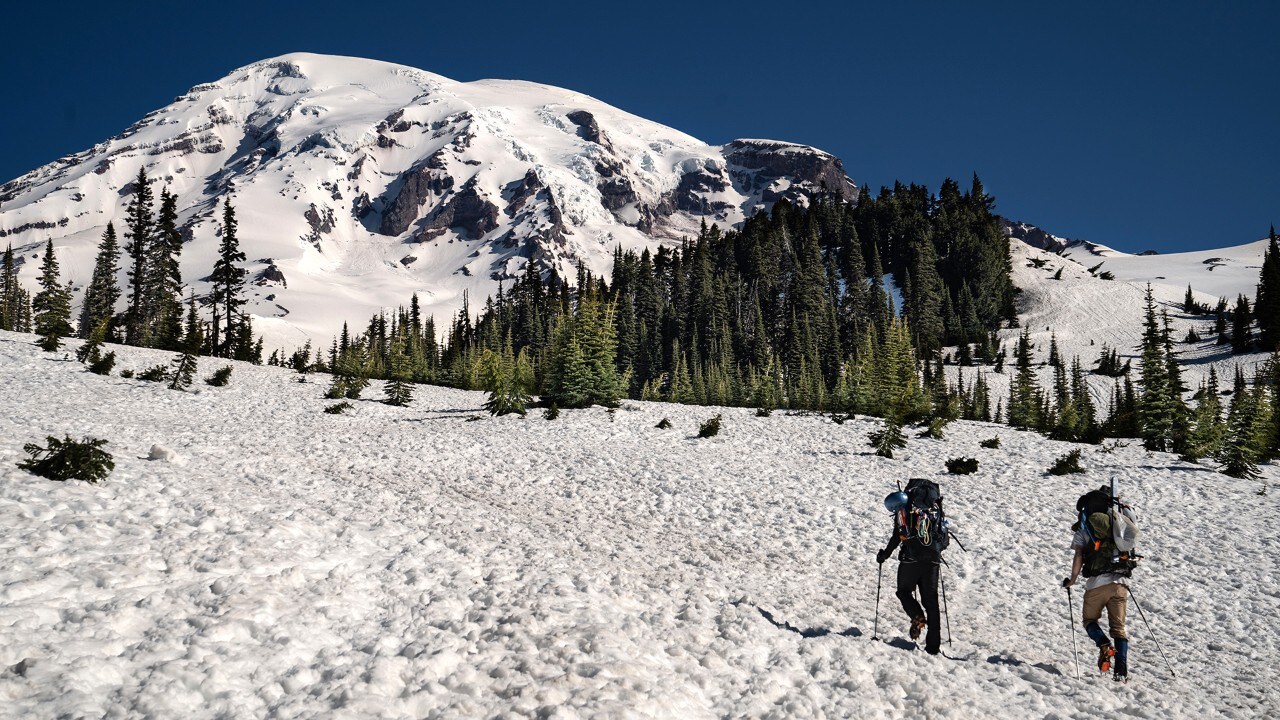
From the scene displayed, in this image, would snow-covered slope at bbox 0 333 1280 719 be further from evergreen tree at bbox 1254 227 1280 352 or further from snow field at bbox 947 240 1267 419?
evergreen tree at bbox 1254 227 1280 352

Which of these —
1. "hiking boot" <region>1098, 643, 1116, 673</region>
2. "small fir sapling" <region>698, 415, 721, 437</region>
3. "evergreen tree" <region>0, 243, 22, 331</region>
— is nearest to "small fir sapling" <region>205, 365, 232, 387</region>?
"small fir sapling" <region>698, 415, 721, 437</region>

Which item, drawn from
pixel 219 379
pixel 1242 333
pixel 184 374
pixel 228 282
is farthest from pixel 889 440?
pixel 1242 333

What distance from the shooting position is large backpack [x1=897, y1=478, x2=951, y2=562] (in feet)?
27.5

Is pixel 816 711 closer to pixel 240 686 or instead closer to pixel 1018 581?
pixel 240 686

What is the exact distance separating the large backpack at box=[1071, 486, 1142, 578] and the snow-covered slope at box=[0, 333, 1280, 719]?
1351 mm

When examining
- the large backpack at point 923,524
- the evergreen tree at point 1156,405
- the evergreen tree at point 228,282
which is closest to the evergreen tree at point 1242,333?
the evergreen tree at point 1156,405

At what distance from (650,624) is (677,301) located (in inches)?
4726

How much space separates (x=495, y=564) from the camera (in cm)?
996

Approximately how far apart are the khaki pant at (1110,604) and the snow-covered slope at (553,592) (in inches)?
26.3

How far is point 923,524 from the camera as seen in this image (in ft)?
27.8

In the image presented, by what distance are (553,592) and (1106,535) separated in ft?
23.2

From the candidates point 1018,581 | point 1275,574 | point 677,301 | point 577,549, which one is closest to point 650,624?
point 577,549

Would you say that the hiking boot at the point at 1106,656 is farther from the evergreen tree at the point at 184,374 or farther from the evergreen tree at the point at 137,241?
the evergreen tree at the point at 137,241

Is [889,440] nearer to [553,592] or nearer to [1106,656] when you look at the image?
[1106,656]
